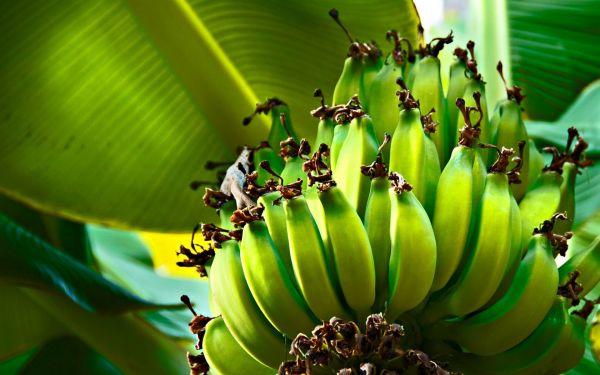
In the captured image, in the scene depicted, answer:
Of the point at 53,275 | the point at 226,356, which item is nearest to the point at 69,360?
the point at 53,275

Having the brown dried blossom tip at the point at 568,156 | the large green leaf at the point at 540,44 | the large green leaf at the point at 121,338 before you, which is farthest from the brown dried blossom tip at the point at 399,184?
the large green leaf at the point at 540,44

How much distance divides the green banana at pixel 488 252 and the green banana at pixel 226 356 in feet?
0.84

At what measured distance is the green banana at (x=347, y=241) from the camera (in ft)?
3.35

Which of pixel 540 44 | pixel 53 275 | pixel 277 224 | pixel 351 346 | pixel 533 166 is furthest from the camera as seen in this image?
pixel 540 44

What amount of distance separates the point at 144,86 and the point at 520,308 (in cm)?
83

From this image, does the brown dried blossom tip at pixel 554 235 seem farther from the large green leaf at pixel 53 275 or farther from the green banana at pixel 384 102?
the large green leaf at pixel 53 275

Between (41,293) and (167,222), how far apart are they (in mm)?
266

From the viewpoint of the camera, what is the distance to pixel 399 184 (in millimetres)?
1021

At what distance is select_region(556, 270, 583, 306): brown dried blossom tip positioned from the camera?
111 cm

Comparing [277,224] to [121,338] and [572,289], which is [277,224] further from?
[121,338]

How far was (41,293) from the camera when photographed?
162 centimetres

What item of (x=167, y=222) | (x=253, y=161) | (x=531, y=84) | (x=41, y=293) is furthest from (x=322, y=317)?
(x=531, y=84)

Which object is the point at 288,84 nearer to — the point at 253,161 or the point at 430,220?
the point at 253,161

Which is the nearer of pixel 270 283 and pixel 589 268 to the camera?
pixel 270 283
